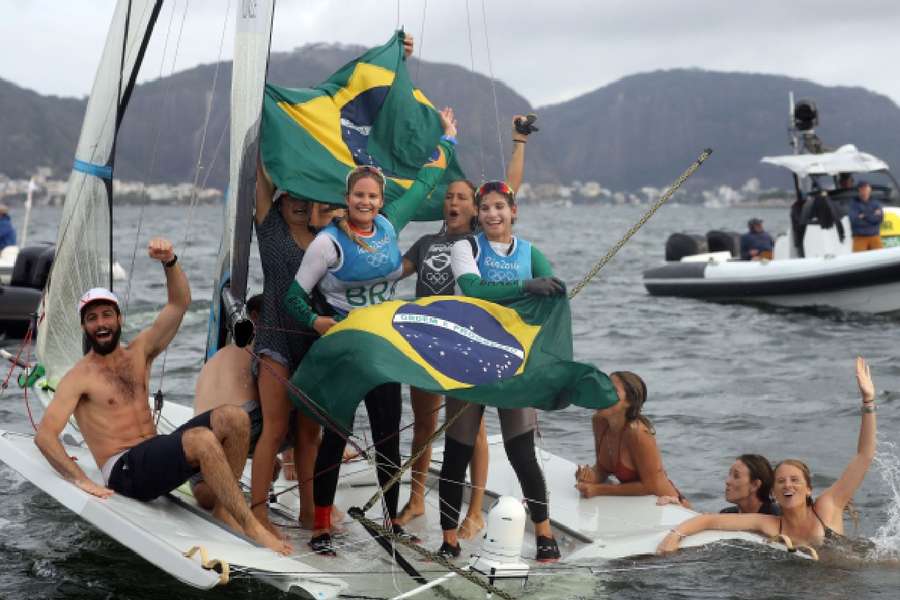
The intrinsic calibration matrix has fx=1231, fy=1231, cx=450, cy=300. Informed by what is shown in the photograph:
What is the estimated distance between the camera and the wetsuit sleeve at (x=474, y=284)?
5.73 meters

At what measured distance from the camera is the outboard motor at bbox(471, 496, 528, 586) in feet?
17.3

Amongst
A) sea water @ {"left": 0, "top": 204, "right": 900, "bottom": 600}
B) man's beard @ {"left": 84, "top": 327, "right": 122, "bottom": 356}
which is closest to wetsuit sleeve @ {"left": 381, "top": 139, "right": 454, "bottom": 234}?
sea water @ {"left": 0, "top": 204, "right": 900, "bottom": 600}

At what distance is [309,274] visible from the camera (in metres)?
5.61

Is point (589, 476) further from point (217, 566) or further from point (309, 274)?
point (217, 566)

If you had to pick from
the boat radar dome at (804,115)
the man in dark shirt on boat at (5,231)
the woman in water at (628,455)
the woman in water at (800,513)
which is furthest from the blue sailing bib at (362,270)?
the man in dark shirt on boat at (5,231)

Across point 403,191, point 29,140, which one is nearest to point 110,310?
point 403,191

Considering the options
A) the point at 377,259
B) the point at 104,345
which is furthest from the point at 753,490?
the point at 104,345

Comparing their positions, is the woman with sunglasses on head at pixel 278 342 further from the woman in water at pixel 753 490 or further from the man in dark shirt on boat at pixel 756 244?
the man in dark shirt on boat at pixel 756 244

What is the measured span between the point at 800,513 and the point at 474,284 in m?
2.19

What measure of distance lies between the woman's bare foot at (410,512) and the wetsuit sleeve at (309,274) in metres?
1.39

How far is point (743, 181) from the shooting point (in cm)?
17238

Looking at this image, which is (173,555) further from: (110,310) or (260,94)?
(260,94)

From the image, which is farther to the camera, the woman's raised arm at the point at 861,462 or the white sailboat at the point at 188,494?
the woman's raised arm at the point at 861,462

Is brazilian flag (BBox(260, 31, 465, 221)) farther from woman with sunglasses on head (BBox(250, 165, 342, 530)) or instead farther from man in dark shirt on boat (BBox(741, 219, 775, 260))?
man in dark shirt on boat (BBox(741, 219, 775, 260))
